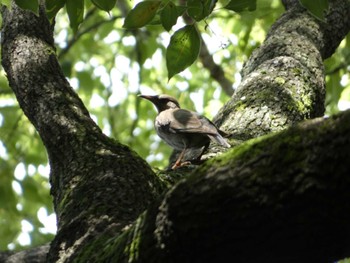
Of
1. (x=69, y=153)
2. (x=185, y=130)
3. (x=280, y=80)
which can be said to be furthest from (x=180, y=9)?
(x=185, y=130)

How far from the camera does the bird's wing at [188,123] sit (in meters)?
5.34

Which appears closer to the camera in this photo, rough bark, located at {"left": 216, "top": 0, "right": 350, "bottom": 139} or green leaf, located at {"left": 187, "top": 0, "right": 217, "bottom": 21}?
green leaf, located at {"left": 187, "top": 0, "right": 217, "bottom": 21}

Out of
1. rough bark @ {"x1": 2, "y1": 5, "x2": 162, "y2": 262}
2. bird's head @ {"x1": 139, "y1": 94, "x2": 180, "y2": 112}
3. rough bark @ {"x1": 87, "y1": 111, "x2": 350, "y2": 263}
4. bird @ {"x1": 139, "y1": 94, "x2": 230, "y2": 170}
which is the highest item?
bird's head @ {"x1": 139, "y1": 94, "x2": 180, "y2": 112}

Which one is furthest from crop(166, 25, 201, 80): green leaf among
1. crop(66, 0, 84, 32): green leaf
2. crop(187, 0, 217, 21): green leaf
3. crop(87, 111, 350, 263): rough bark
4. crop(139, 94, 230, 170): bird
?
crop(87, 111, 350, 263): rough bark

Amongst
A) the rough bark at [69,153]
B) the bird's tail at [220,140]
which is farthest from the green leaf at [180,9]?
the bird's tail at [220,140]

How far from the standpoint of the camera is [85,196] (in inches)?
127

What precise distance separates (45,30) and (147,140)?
7.94 metres

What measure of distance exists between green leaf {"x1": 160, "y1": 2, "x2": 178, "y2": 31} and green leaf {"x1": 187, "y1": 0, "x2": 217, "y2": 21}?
12cm

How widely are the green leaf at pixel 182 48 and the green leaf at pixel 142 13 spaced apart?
18 centimetres

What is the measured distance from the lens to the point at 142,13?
3.36m

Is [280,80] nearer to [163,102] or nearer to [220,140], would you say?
[220,140]

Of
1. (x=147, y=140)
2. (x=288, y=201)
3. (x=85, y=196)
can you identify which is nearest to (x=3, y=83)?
(x=147, y=140)

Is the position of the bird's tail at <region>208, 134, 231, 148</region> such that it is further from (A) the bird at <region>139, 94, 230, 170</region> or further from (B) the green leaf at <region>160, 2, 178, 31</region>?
(B) the green leaf at <region>160, 2, 178, 31</region>

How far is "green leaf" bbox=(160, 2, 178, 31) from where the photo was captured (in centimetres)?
333
